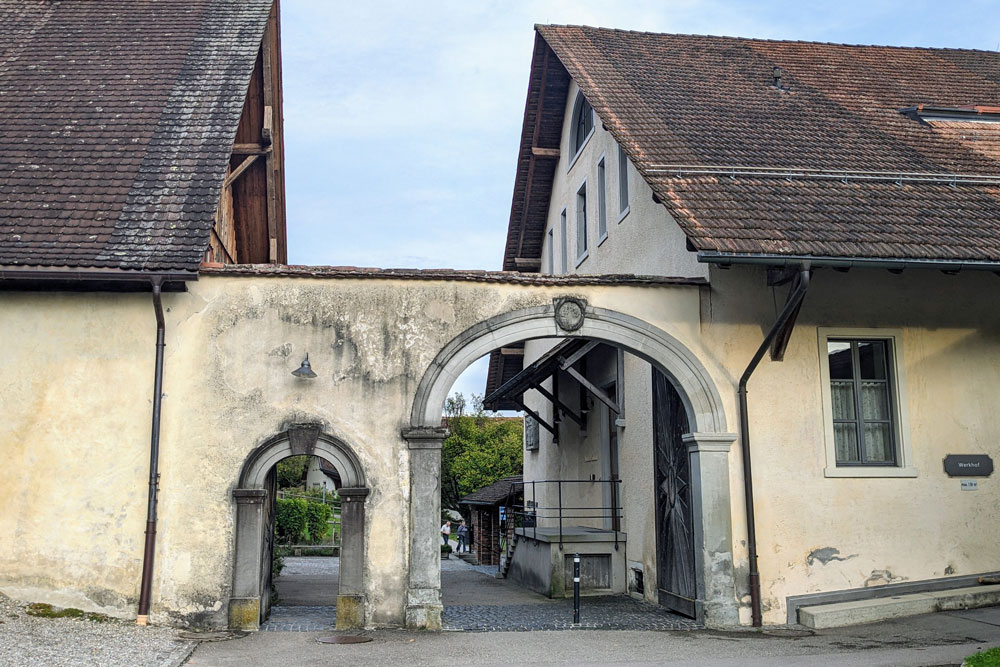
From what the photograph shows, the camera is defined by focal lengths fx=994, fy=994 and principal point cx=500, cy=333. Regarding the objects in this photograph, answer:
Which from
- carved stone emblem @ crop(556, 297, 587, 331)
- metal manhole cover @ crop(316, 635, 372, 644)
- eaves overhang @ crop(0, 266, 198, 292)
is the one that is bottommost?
metal manhole cover @ crop(316, 635, 372, 644)

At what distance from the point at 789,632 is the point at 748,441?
2226 mm

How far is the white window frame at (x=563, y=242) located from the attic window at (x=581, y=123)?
5.12ft

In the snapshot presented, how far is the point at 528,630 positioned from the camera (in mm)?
11312

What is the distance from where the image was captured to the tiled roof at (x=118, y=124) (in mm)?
11438

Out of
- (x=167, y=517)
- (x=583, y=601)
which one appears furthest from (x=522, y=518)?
(x=167, y=517)

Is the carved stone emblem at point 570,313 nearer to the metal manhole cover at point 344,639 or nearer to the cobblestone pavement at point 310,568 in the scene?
the metal manhole cover at point 344,639

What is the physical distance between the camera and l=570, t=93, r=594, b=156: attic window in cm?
1883

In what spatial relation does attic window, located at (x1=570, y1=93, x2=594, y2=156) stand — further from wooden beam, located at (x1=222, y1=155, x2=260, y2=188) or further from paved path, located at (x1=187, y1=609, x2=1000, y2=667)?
paved path, located at (x1=187, y1=609, x2=1000, y2=667)

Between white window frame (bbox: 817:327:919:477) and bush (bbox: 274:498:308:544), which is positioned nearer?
white window frame (bbox: 817:327:919:477)

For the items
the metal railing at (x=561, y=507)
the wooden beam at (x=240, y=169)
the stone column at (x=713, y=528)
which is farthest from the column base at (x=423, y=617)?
the wooden beam at (x=240, y=169)

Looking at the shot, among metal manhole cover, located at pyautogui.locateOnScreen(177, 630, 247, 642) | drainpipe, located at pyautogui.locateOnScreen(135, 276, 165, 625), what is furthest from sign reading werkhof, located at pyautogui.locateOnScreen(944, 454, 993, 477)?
drainpipe, located at pyautogui.locateOnScreen(135, 276, 165, 625)

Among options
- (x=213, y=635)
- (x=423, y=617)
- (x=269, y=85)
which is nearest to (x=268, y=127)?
(x=269, y=85)

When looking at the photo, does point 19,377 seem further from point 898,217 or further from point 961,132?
point 961,132

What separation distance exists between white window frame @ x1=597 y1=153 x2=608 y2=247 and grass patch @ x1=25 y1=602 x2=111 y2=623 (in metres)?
10.4
